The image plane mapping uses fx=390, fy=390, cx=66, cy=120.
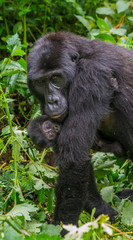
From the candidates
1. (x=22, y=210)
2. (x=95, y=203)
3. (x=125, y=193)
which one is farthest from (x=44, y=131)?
(x=125, y=193)

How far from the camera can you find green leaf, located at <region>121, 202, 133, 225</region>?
398 centimetres

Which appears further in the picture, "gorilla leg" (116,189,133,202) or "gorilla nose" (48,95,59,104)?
"gorilla leg" (116,189,133,202)

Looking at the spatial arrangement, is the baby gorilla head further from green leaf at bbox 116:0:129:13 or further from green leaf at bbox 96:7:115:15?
green leaf at bbox 96:7:115:15

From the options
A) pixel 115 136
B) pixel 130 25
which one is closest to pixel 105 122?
pixel 115 136

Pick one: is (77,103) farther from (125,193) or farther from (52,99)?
(125,193)

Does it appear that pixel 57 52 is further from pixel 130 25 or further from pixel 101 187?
pixel 130 25

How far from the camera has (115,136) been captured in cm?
449

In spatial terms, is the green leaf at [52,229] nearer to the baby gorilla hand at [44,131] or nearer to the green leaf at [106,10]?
the baby gorilla hand at [44,131]

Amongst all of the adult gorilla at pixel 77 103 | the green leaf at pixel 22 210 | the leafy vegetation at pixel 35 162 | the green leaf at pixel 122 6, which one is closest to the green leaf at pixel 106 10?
the leafy vegetation at pixel 35 162

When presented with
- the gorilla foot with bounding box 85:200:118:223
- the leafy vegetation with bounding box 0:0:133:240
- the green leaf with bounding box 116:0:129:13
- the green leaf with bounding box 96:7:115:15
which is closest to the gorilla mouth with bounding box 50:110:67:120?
the leafy vegetation with bounding box 0:0:133:240

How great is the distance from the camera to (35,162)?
4617mm

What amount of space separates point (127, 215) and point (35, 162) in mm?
1239

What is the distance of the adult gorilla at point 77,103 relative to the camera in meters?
3.75

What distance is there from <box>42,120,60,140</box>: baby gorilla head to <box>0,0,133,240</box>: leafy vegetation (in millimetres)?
242
